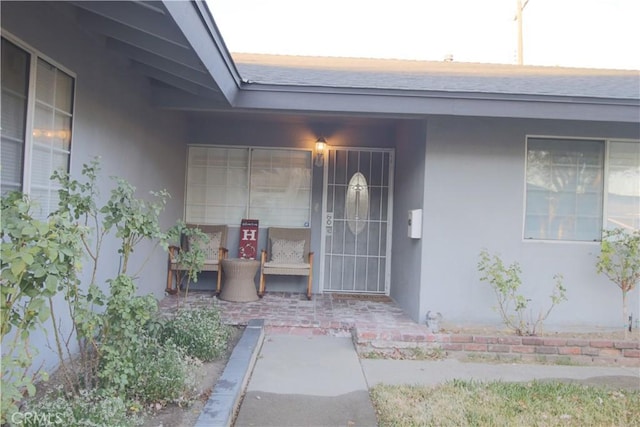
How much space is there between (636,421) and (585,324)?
1.90 metres

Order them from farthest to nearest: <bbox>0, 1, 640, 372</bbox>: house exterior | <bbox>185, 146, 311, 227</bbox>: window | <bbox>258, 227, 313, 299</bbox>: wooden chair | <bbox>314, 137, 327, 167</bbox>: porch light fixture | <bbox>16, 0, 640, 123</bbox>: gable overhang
Answer: <bbox>185, 146, 311, 227</bbox>: window → <bbox>314, 137, 327, 167</bbox>: porch light fixture → <bbox>258, 227, 313, 299</bbox>: wooden chair → <bbox>16, 0, 640, 123</bbox>: gable overhang → <bbox>0, 1, 640, 372</bbox>: house exterior

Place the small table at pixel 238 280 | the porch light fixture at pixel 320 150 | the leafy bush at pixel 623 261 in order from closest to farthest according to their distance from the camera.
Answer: the leafy bush at pixel 623 261
the small table at pixel 238 280
the porch light fixture at pixel 320 150

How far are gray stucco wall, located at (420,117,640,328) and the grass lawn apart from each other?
1.25m

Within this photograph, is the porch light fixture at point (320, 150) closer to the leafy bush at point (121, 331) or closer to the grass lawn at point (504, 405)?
the grass lawn at point (504, 405)

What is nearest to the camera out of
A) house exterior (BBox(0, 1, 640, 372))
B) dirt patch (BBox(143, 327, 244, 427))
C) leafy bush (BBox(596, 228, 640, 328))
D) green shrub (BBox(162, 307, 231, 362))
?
dirt patch (BBox(143, 327, 244, 427))

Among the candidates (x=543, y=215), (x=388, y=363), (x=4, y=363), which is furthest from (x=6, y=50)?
(x=543, y=215)

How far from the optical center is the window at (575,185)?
4.46 meters

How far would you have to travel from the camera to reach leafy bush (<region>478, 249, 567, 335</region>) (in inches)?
158

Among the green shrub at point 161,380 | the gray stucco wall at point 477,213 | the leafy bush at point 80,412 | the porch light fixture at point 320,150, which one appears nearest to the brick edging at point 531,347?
the gray stucco wall at point 477,213

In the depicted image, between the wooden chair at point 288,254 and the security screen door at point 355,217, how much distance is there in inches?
15.7

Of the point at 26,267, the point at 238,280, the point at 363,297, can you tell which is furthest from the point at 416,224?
the point at 26,267

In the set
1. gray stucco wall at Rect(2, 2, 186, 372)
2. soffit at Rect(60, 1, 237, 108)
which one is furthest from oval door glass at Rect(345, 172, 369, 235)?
soffit at Rect(60, 1, 237, 108)

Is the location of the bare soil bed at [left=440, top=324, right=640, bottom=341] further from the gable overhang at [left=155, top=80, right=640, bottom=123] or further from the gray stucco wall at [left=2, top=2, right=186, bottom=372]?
the gray stucco wall at [left=2, top=2, right=186, bottom=372]

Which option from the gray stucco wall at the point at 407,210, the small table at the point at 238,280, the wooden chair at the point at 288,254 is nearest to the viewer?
the gray stucco wall at the point at 407,210
